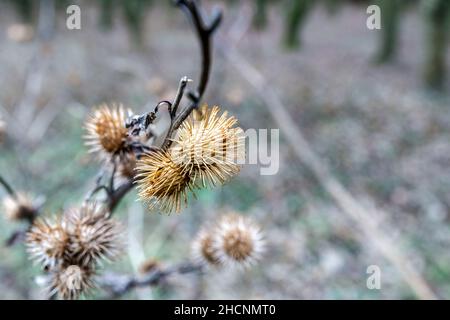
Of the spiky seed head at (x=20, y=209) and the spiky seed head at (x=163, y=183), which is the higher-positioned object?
the spiky seed head at (x=20, y=209)

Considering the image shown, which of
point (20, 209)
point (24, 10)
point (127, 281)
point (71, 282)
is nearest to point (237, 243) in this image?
point (127, 281)

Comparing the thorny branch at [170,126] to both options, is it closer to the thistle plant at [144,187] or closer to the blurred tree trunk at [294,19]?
the thistle plant at [144,187]

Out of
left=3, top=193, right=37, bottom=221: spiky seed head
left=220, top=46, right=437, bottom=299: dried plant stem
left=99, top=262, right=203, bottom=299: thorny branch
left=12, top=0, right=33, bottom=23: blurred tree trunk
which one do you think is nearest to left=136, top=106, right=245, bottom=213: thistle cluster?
left=99, top=262, right=203, bottom=299: thorny branch

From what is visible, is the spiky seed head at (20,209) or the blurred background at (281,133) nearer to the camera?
the spiky seed head at (20,209)

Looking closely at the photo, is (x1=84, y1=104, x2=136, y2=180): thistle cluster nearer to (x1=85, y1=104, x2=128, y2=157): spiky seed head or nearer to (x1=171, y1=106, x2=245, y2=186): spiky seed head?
(x1=85, y1=104, x2=128, y2=157): spiky seed head

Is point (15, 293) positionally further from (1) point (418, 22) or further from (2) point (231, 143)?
(1) point (418, 22)

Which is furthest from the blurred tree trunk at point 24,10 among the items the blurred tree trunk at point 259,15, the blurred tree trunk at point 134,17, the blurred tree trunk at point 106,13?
the blurred tree trunk at point 259,15
